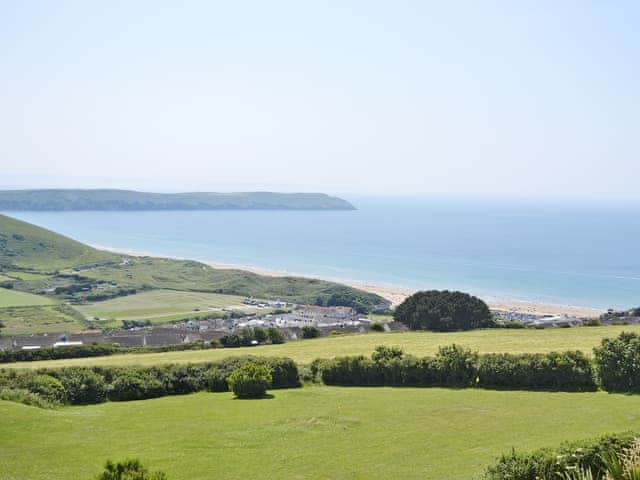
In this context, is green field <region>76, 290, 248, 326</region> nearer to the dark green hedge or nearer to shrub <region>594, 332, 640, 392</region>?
the dark green hedge

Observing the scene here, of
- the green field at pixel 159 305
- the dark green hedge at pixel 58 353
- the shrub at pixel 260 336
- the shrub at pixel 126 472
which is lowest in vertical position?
the green field at pixel 159 305

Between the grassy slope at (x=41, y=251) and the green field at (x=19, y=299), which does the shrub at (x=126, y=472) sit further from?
the grassy slope at (x=41, y=251)

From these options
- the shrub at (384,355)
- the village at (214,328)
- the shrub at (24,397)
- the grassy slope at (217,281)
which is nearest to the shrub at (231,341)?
the village at (214,328)

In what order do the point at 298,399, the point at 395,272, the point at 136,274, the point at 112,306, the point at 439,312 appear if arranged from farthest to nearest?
the point at 395,272
the point at 136,274
the point at 112,306
the point at 439,312
the point at 298,399

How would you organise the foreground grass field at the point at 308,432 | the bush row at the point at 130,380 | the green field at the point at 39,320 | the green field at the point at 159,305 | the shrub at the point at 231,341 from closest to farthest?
the foreground grass field at the point at 308,432 < the bush row at the point at 130,380 < the shrub at the point at 231,341 < the green field at the point at 39,320 < the green field at the point at 159,305

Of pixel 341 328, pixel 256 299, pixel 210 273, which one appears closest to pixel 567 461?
pixel 341 328

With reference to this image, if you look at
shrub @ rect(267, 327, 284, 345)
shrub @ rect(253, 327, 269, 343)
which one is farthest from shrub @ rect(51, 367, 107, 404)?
shrub @ rect(267, 327, 284, 345)

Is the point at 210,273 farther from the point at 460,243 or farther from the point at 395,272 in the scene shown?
the point at 460,243

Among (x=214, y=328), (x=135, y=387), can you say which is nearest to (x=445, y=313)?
(x=214, y=328)
